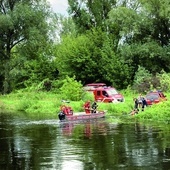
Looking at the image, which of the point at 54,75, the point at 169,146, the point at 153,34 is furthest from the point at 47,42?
the point at 169,146

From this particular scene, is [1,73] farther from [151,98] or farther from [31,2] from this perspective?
[151,98]

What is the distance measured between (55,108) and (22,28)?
71.2 feet

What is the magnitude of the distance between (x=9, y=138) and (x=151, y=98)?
19304mm

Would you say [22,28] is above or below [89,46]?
above

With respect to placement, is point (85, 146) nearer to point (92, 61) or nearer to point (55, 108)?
point (55, 108)

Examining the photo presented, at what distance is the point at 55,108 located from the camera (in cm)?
4184

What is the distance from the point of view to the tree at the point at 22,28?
194 ft

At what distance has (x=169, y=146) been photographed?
20.0 metres

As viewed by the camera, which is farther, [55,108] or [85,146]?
[55,108]

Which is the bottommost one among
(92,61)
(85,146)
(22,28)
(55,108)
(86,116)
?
(85,146)

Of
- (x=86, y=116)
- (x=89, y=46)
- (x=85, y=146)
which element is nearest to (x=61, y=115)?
(x=86, y=116)

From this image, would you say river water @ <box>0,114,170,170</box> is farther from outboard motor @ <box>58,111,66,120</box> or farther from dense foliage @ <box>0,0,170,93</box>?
dense foliage @ <box>0,0,170,93</box>

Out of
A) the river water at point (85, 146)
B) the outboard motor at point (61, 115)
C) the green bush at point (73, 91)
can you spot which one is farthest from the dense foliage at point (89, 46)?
the river water at point (85, 146)

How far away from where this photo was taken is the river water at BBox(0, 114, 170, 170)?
16578mm
